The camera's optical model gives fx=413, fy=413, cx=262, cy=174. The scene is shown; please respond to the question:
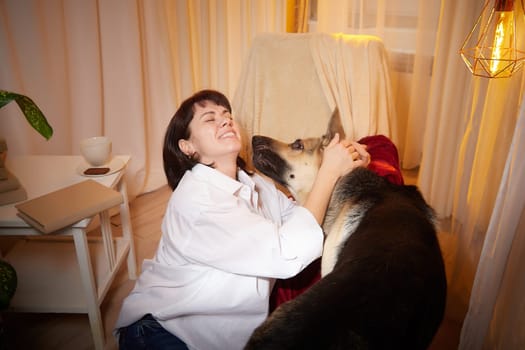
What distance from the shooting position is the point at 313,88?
5.53 ft

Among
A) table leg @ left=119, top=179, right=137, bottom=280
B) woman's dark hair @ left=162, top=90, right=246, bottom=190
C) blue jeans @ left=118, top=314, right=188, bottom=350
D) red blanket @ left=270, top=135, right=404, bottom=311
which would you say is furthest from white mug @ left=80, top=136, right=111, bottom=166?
red blanket @ left=270, top=135, right=404, bottom=311

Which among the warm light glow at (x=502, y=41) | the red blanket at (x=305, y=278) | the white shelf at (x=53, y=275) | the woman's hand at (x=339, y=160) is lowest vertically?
the white shelf at (x=53, y=275)

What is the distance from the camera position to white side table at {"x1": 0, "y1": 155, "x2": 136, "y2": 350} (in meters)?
1.31

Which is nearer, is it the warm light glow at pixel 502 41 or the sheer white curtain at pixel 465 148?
the sheer white curtain at pixel 465 148

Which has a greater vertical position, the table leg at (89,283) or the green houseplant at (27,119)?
the green houseplant at (27,119)

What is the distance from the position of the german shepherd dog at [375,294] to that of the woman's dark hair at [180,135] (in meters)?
0.56

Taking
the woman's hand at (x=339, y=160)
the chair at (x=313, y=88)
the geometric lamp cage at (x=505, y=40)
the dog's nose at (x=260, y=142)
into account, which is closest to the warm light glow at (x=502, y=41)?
the geometric lamp cage at (x=505, y=40)

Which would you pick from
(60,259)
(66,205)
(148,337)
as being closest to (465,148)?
(148,337)

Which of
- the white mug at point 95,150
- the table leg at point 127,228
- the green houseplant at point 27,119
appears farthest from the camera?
the table leg at point 127,228

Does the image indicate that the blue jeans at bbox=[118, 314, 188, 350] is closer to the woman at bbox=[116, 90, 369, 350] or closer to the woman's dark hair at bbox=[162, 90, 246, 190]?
the woman at bbox=[116, 90, 369, 350]

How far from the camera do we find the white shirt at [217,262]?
962 mm

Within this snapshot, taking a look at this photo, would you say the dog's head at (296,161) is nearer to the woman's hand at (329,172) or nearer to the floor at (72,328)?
the woman's hand at (329,172)

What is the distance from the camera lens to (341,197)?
1057 millimetres

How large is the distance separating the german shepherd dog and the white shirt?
0.11m
